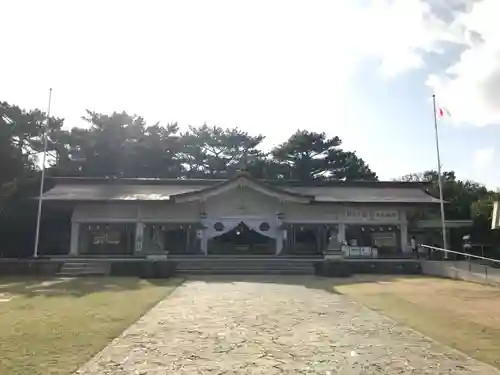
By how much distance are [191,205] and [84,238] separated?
20.8 ft

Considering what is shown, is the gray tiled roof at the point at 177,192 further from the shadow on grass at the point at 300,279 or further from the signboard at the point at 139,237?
the shadow on grass at the point at 300,279

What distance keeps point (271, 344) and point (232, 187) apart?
20.6 metres

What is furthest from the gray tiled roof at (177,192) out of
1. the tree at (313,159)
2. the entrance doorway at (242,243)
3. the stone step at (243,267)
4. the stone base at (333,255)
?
the tree at (313,159)

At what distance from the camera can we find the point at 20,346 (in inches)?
273

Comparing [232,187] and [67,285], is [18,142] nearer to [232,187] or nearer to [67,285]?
[232,187]

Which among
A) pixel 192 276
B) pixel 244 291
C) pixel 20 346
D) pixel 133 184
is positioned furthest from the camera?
pixel 133 184

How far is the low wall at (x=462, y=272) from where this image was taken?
1759 centimetres

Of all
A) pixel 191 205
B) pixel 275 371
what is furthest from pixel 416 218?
pixel 275 371

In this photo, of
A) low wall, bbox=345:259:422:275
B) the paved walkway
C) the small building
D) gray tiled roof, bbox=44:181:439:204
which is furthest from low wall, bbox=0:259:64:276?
low wall, bbox=345:259:422:275

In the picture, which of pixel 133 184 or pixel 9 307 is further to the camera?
pixel 133 184

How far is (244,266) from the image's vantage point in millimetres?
23312

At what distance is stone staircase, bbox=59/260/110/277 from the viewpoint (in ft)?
70.4

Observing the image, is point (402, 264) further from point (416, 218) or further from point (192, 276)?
point (416, 218)

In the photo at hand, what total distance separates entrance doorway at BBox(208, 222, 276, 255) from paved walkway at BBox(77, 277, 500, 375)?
1646 cm
